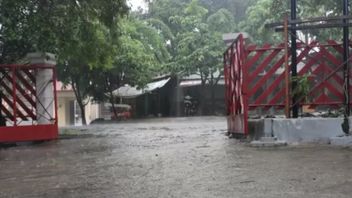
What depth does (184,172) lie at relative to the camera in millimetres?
6902

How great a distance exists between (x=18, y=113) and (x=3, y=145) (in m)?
1.92

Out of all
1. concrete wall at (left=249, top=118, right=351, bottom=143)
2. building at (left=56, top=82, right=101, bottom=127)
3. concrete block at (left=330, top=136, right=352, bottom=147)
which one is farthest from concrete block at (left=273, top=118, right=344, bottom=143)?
building at (left=56, top=82, right=101, bottom=127)

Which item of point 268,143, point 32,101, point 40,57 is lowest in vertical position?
point 268,143

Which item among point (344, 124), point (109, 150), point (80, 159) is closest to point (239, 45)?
point (344, 124)

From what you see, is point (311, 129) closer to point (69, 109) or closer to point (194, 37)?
point (194, 37)

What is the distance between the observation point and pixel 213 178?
6.30m

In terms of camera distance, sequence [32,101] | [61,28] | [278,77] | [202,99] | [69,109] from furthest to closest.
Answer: [69,109] < [202,99] < [32,101] < [61,28] < [278,77]

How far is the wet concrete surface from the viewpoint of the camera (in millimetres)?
5539

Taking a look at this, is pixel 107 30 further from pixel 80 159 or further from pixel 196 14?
pixel 196 14

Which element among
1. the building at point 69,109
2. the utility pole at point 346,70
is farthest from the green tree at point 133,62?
the utility pole at point 346,70

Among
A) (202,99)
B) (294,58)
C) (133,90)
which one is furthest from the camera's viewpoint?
(133,90)

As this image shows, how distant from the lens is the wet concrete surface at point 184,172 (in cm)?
554

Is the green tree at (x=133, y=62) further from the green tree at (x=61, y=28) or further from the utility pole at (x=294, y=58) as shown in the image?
the utility pole at (x=294, y=58)

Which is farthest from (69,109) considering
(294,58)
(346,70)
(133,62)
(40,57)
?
(346,70)
